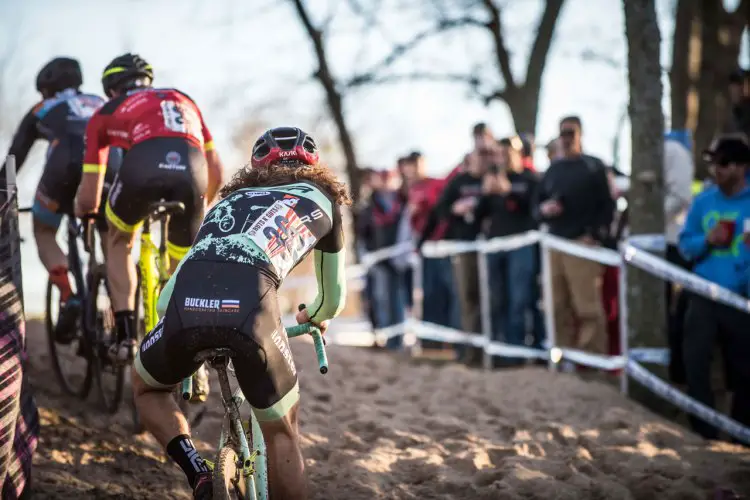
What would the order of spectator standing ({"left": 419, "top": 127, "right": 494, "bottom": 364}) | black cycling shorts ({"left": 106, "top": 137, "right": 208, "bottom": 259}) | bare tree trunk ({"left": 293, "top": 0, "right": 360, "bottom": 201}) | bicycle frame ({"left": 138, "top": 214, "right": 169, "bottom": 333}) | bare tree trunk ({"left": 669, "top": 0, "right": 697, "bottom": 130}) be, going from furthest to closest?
bare tree trunk ({"left": 293, "top": 0, "right": 360, "bottom": 201}) → bare tree trunk ({"left": 669, "top": 0, "right": 697, "bottom": 130}) → spectator standing ({"left": 419, "top": 127, "right": 494, "bottom": 364}) → bicycle frame ({"left": 138, "top": 214, "right": 169, "bottom": 333}) → black cycling shorts ({"left": 106, "top": 137, "right": 208, "bottom": 259})

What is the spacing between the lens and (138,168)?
6984 mm

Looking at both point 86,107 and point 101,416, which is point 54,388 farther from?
point 86,107

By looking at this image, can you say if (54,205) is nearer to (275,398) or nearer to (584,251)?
(275,398)

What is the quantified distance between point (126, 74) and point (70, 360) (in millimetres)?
3107

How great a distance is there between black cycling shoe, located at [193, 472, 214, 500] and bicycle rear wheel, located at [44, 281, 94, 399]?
11.9 feet

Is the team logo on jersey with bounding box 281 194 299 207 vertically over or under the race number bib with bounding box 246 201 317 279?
over

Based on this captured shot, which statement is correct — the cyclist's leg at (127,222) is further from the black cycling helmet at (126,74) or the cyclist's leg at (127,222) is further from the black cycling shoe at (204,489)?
the black cycling shoe at (204,489)

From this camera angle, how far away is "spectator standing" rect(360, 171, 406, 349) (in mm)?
15039

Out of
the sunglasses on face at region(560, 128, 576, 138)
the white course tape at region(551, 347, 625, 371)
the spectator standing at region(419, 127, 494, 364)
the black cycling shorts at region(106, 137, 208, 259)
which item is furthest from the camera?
the spectator standing at region(419, 127, 494, 364)

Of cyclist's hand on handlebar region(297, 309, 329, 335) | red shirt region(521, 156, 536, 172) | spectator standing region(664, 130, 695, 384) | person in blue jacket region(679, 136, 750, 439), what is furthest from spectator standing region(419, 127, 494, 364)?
cyclist's hand on handlebar region(297, 309, 329, 335)

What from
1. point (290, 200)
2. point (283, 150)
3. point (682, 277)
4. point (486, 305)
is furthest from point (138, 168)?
point (486, 305)

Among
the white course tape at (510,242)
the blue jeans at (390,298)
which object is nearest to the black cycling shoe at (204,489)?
the white course tape at (510,242)

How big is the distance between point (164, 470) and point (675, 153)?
5.78 metres

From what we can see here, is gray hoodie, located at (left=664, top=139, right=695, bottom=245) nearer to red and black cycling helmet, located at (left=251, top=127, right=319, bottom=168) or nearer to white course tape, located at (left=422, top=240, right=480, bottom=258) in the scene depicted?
white course tape, located at (left=422, top=240, right=480, bottom=258)
